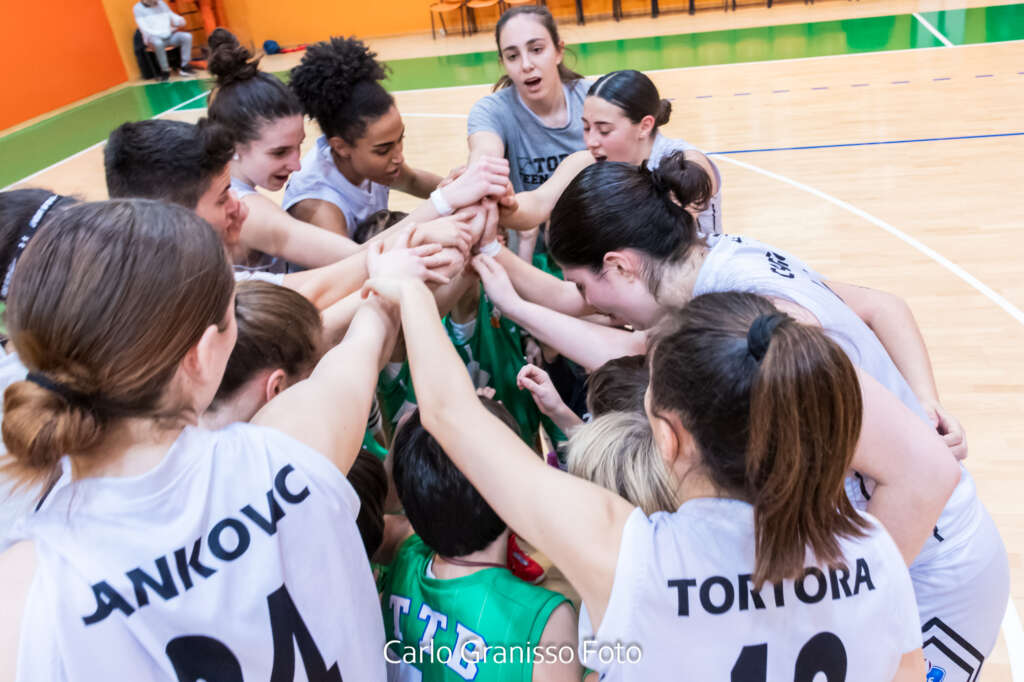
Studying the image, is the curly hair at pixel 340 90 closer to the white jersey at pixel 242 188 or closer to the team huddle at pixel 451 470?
the white jersey at pixel 242 188

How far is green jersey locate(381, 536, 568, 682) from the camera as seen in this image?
156cm

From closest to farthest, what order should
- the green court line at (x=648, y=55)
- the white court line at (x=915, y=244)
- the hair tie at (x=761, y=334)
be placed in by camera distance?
the hair tie at (x=761, y=334), the white court line at (x=915, y=244), the green court line at (x=648, y=55)

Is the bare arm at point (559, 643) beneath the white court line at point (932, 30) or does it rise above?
above

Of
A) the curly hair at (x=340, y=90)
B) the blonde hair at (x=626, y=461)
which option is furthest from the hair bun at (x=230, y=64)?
the blonde hair at (x=626, y=461)

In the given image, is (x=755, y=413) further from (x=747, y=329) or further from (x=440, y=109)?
(x=440, y=109)

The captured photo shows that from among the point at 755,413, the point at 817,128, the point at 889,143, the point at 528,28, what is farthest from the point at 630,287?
the point at 817,128

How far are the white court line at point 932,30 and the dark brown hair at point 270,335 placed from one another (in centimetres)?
1034

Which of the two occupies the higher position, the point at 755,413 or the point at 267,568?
the point at 755,413

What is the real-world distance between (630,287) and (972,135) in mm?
6065

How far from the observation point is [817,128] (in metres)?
7.47

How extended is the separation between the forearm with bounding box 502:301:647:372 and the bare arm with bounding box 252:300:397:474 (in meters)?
0.69

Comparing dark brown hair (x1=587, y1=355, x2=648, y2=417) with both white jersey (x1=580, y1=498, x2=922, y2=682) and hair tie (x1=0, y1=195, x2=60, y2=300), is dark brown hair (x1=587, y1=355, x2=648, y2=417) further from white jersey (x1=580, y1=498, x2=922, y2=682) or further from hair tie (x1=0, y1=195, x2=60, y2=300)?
hair tie (x1=0, y1=195, x2=60, y2=300)

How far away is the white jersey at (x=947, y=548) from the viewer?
175 cm

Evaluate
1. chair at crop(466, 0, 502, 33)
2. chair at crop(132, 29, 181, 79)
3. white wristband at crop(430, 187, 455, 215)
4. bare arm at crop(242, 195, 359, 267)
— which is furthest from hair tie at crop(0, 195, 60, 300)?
chair at crop(132, 29, 181, 79)
